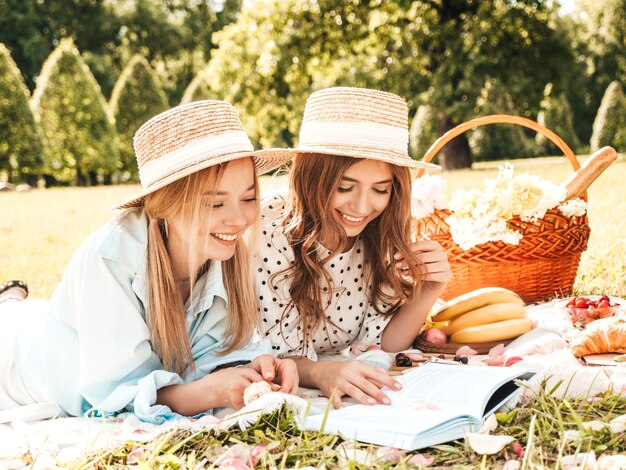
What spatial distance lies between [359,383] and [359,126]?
115cm

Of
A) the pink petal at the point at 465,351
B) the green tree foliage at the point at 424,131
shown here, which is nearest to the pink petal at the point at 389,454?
the pink petal at the point at 465,351

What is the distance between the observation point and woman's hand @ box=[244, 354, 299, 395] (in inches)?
99.6

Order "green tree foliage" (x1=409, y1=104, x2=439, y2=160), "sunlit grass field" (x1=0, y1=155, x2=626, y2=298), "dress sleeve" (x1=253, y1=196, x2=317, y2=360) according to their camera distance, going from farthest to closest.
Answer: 1. "green tree foliage" (x1=409, y1=104, x2=439, y2=160)
2. "sunlit grass field" (x1=0, y1=155, x2=626, y2=298)
3. "dress sleeve" (x1=253, y1=196, x2=317, y2=360)

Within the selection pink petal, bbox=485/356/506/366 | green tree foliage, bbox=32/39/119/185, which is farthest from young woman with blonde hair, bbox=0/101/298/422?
green tree foliage, bbox=32/39/119/185

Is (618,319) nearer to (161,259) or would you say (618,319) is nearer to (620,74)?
(161,259)

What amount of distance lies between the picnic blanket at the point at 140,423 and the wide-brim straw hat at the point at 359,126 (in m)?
1.04

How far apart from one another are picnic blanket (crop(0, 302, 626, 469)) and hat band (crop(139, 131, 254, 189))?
89 centimetres

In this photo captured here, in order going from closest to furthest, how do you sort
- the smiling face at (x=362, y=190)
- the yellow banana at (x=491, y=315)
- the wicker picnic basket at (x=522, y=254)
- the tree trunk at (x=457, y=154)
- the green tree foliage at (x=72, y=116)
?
the smiling face at (x=362, y=190), the yellow banana at (x=491, y=315), the wicker picnic basket at (x=522, y=254), the tree trunk at (x=457, y=154), the green tree foliage at (x=72, y=116)

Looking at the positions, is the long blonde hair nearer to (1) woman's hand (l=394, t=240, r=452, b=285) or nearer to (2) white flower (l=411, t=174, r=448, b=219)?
(1) woman's hand (l=394, t=240, r=452, b=285)

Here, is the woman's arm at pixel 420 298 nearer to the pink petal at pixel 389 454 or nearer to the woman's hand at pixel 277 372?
the woman's hand at pixel 277 372

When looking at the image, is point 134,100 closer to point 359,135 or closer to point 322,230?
point 322,230

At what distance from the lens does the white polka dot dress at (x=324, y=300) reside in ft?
10.6

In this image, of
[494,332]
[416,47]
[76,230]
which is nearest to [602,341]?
[494,332]

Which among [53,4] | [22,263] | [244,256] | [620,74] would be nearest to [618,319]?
[244,256]
